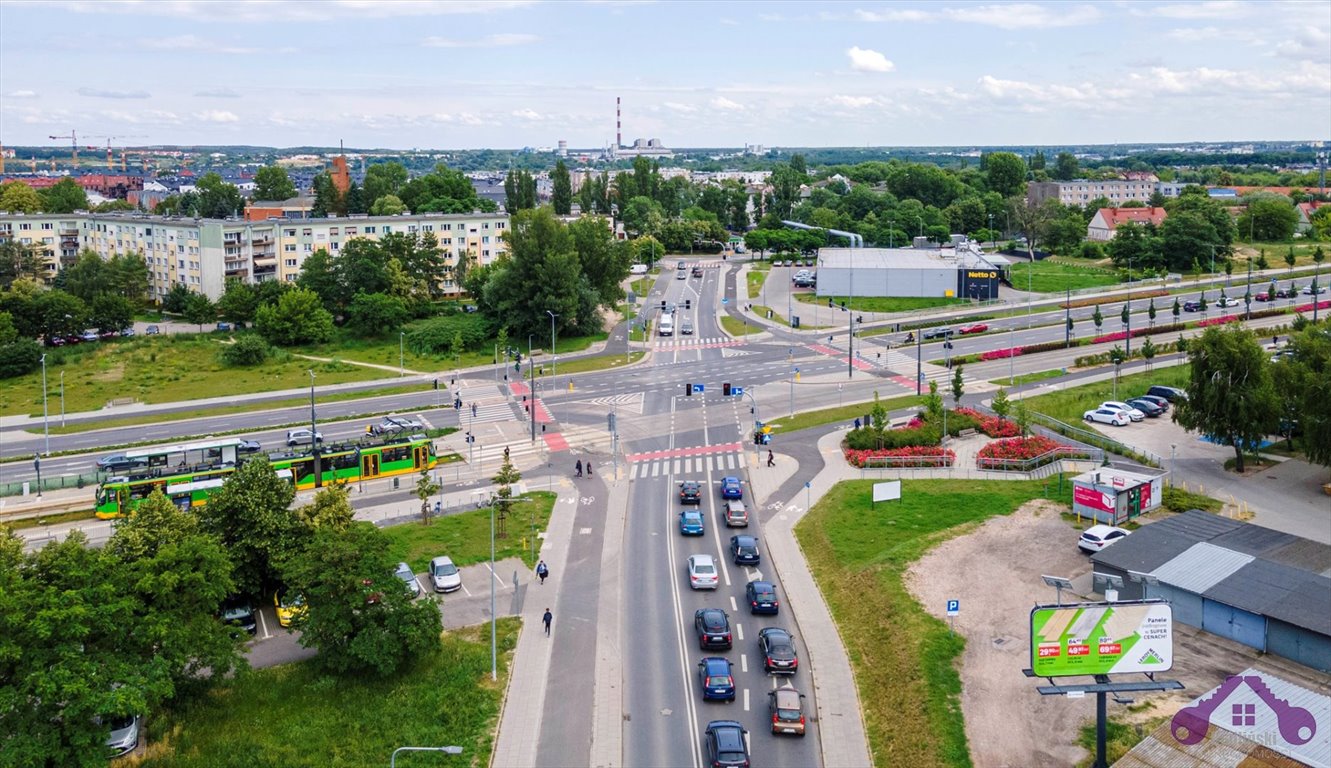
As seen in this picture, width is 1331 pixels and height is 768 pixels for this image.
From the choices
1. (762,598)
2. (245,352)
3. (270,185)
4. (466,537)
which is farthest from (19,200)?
(762,598)

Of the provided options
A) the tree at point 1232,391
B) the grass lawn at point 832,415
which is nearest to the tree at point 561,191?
the grass lawn at point 832,415

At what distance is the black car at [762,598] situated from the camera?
36.3m

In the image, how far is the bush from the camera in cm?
8194

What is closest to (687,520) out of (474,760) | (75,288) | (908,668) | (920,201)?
(908,668)

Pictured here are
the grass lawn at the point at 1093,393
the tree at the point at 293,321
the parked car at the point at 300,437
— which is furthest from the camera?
the tree at the point at 293,321

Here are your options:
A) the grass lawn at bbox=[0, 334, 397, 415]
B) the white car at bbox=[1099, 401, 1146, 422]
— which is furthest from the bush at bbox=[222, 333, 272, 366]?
the white car at bbox=[1099, 401, 1146, 422]

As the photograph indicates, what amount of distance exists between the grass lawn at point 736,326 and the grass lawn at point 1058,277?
35.0 m

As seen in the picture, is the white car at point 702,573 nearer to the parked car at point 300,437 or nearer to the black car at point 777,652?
the black car at point 777,652

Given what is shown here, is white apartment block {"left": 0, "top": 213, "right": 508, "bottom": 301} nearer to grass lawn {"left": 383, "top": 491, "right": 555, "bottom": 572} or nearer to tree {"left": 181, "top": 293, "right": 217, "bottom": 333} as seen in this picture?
tree {"left": 181, "top": 293, "right": 217, "bottom": 333}

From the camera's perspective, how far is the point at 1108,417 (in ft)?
199

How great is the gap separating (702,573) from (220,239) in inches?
3189

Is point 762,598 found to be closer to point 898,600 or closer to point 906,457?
point 898,600

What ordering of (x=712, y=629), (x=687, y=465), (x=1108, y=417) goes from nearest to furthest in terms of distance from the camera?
(x=712, y=629) < (x=687, y=465) < (x=1108, y=417)

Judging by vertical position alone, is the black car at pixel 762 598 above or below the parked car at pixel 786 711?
above
